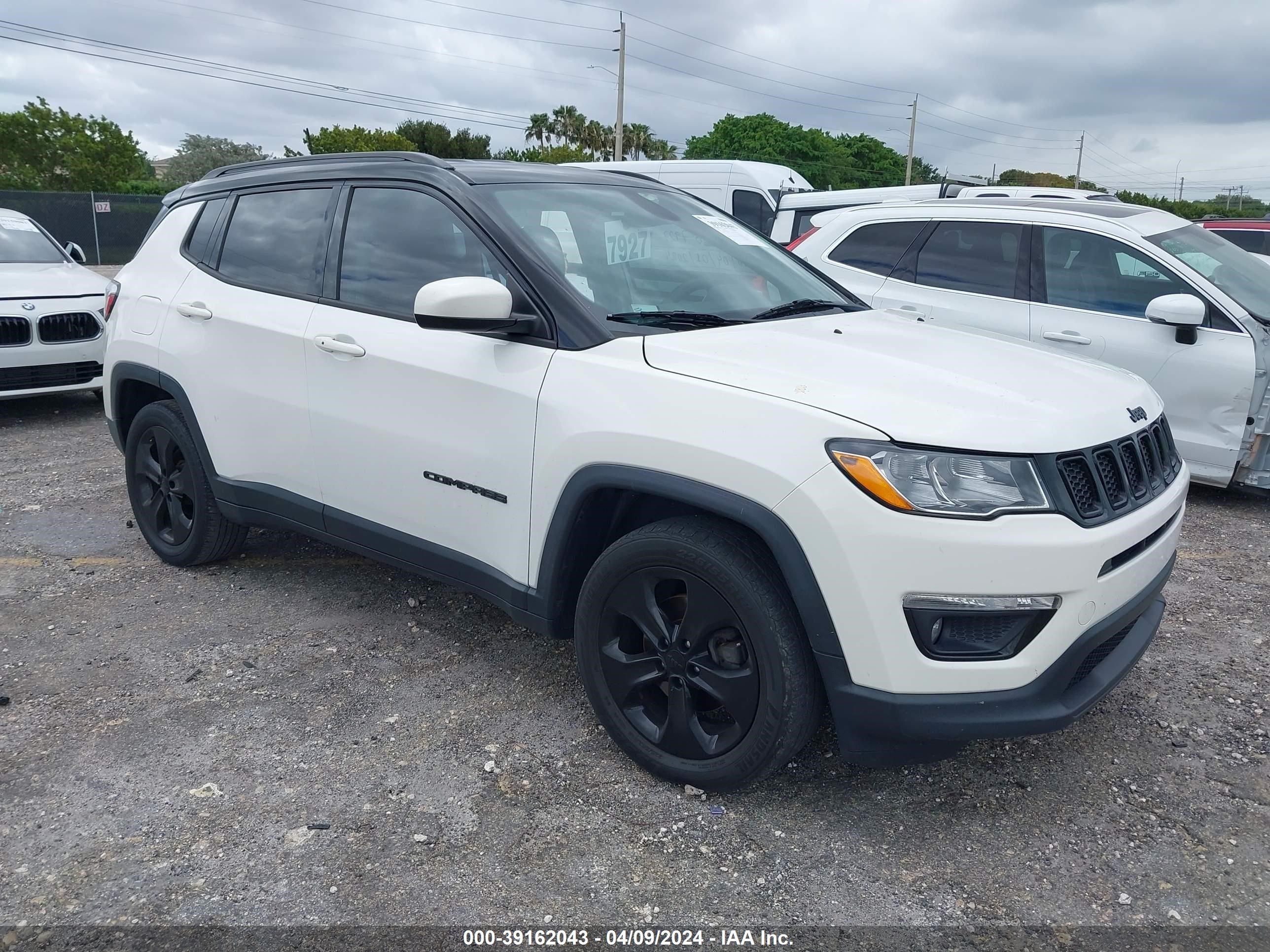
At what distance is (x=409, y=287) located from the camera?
3.40 meters

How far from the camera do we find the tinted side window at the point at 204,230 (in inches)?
170

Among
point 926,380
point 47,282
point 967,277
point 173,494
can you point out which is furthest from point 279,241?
point 47,282

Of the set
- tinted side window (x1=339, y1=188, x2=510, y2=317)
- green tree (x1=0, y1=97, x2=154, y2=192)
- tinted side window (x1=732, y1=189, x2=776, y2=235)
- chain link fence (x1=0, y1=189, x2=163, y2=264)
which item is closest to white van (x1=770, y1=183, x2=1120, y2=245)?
tinted side window (x1=732, y1=189, x2=776, y2=235)

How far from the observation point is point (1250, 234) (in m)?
12.7

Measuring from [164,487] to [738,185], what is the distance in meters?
10.7

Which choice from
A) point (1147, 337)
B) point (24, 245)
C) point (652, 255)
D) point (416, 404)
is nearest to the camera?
point (416, 404)

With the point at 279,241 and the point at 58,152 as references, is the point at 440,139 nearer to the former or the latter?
the point at 58,152

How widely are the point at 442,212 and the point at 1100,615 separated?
238 centimetres

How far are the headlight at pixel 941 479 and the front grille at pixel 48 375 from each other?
24.7 feet

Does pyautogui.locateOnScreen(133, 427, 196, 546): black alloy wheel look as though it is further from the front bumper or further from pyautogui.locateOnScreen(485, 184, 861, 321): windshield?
the front bumper

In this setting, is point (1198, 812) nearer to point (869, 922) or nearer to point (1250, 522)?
point (869, 922)

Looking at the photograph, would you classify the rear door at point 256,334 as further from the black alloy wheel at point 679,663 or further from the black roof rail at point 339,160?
the black alloy wheel at point 679,663

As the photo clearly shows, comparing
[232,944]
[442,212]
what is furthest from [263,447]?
[232,944]

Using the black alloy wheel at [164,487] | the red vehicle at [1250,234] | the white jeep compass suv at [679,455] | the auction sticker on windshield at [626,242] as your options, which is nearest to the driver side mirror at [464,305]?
the white jeep compass suv at [679,455]
